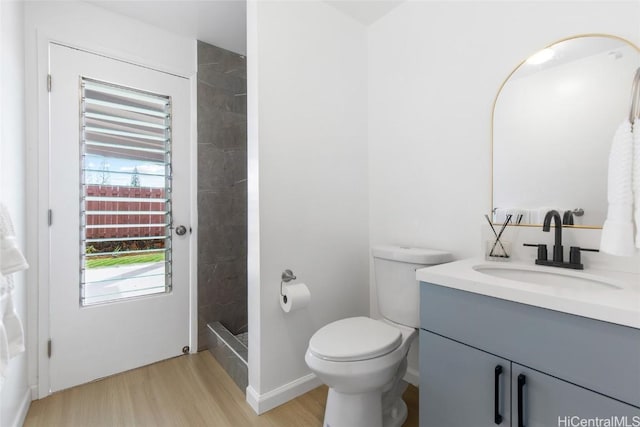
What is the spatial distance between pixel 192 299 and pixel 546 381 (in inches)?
85.1

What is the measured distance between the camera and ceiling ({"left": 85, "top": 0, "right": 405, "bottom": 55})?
1881mm

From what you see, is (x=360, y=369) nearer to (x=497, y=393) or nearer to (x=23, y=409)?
(x=497, y=393)

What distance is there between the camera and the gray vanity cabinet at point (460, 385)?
985 millimetres

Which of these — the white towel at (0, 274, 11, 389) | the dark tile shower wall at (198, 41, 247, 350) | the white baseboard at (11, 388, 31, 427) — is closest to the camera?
the white towel at (0, 274, 11, 389)

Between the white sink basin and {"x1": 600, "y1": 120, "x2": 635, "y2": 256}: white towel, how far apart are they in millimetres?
144

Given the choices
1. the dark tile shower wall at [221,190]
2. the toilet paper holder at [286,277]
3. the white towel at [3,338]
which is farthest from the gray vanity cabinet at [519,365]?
the dark tile shower wall at [221,190]

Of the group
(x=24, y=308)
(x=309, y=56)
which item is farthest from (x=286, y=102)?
(x=24, y=308)

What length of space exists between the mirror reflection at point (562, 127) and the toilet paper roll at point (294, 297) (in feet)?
3.49

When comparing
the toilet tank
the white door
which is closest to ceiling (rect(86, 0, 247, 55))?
the white door

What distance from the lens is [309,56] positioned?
1.80 meters

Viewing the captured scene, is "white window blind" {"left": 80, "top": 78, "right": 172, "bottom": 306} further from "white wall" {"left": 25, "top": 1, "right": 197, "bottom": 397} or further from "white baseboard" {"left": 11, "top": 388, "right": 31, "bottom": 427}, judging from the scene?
"white baseboard" {"left": 11, "top": 388, "right": 31, "bottom": 427}

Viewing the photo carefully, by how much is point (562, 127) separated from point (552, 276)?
2.13ft

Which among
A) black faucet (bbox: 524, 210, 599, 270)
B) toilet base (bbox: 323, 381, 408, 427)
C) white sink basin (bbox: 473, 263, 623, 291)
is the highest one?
black faucet (bbox: 524, 210, 599, 270)

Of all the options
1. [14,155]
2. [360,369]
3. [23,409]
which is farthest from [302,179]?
[23,409]
